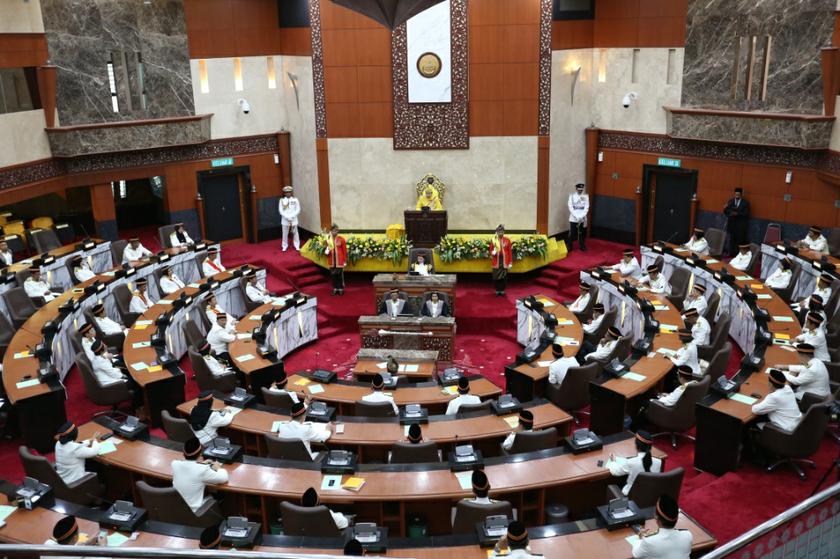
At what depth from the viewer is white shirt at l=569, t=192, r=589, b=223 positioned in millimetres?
20500

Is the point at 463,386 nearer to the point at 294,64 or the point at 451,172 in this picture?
the point at 451,172

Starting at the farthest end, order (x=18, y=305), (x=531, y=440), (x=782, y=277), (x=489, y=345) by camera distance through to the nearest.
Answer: (x=489, y=345) < (x=782, y=277) < (x=18, y=305) < (x=531, y=440)

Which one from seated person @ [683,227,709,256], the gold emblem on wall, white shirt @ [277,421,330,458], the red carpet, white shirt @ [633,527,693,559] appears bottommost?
the red carpet

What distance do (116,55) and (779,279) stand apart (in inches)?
674

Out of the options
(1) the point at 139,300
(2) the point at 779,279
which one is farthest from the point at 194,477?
(2) the point at 779,279

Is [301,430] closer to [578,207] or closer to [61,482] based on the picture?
[61,482]

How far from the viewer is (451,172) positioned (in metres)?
21.0

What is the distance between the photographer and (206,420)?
387 inches

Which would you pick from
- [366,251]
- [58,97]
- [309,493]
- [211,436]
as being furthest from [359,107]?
[309,493]

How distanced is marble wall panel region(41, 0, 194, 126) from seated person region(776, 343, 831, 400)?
56.3 ft

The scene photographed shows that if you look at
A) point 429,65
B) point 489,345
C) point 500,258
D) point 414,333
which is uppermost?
point 429,65

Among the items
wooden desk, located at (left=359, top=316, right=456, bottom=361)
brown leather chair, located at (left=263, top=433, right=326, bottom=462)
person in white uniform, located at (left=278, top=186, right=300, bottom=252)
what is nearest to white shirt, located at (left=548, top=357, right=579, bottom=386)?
wooden desk, located at (left=359, top=316, right=456, bottom=361)

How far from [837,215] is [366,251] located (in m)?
11.2

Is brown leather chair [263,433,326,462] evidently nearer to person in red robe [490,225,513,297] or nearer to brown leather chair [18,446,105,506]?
brown leather chair [18,446,105,506]
